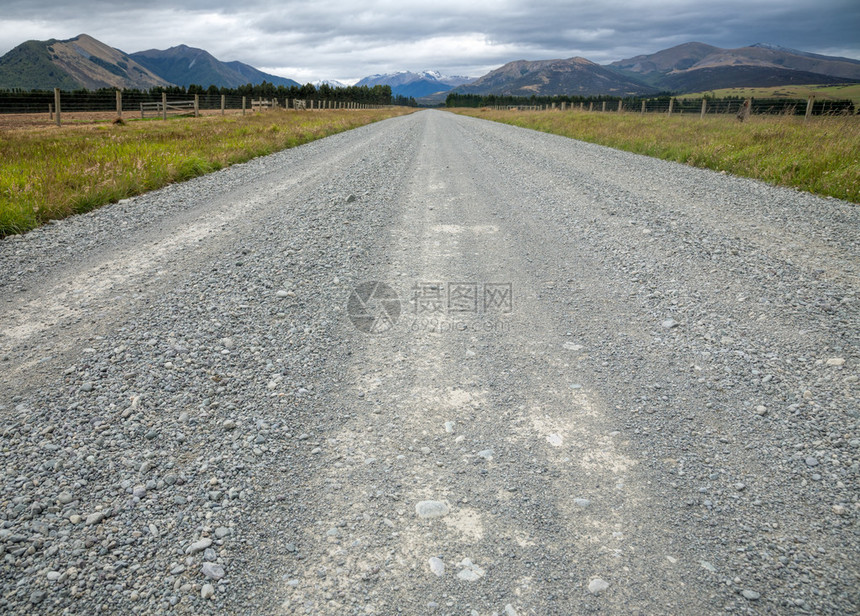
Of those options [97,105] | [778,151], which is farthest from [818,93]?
[97,105]

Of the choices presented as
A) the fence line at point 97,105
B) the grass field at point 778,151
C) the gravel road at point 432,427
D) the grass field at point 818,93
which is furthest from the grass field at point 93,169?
the grass field at point 818,93

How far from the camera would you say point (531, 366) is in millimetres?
3707

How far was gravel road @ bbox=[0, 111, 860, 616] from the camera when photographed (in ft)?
6.66

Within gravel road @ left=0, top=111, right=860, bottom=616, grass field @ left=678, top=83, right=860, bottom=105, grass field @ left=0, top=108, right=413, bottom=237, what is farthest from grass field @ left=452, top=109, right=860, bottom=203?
grass field @ left=678, top=83, right=860, bottom=105

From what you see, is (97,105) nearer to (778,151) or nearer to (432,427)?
(778,151)

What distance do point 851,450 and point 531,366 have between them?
78.4 inches

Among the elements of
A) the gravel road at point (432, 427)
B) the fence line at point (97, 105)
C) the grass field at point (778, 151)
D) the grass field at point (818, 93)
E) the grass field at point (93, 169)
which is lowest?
the gravel road at point (432, 427)

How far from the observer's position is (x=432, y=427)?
9.93 ft

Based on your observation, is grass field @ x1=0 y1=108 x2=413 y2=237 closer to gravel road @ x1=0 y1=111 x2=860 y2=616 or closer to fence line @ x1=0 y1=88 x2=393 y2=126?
gravel road @ x1=0 y1=111 x2=860 y2=616

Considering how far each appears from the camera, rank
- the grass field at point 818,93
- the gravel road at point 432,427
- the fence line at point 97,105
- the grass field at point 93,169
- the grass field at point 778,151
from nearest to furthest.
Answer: the gravel road at point 432,427 → the grass field at point 93,169 → the grass field at point 778,151 → the fence line at point 97,105 → the grass field at point 818,93

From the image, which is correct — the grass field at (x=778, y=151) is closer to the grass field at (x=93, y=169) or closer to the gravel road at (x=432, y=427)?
the gravel road at (x=432, y=427)

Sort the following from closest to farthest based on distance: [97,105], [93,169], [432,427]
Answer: [432,427], [93,169], [97,105]

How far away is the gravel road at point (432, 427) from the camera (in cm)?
203

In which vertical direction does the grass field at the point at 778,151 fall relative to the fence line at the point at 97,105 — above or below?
below
